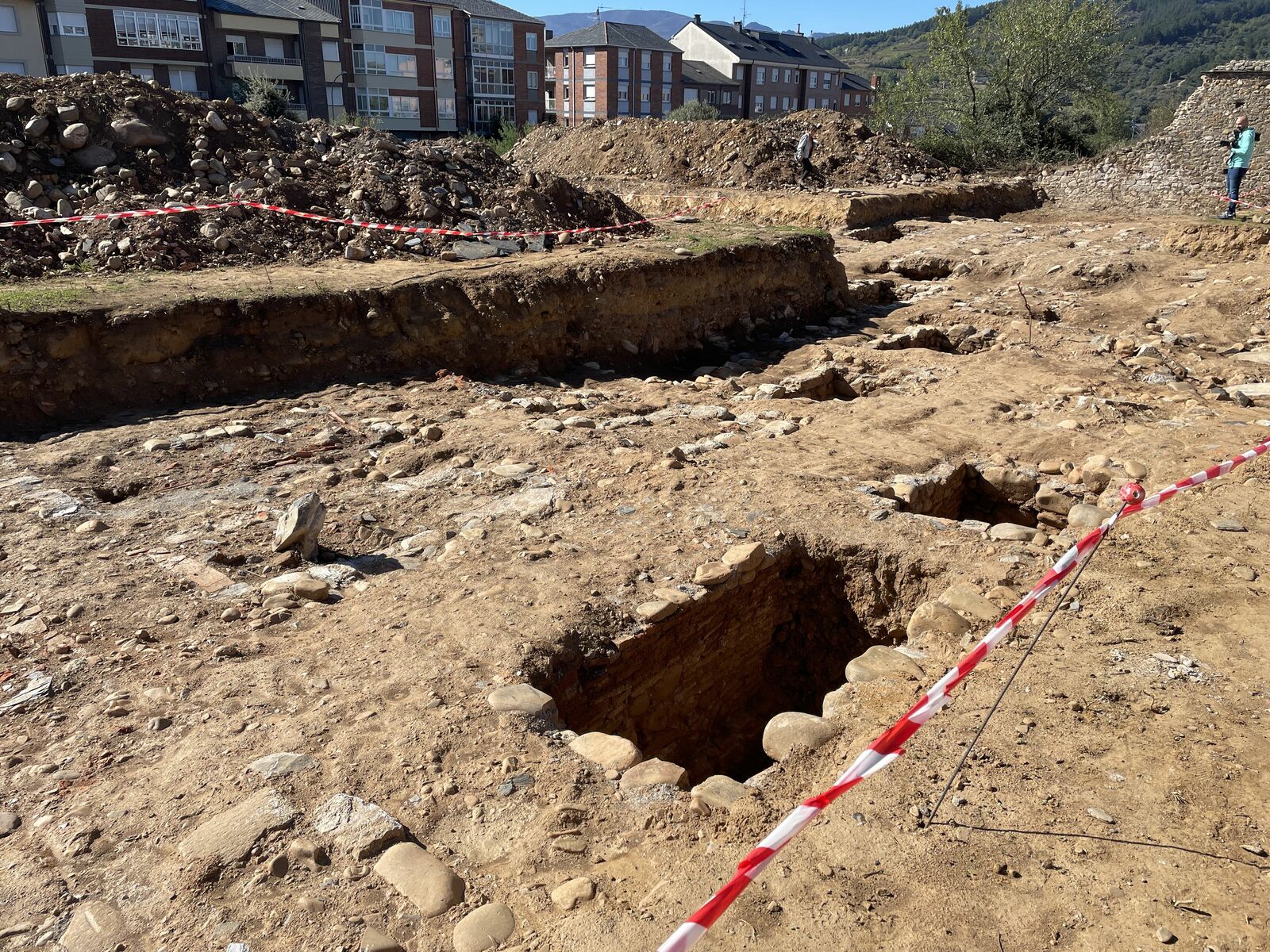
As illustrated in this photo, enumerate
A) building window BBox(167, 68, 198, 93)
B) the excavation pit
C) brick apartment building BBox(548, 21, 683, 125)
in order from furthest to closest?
brick apartment building BBox(548, 21, 683, 125), building window BBox(167, 68, 198, 93), the excavation pit

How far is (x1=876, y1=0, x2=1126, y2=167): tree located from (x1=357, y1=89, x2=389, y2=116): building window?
23.7 meters

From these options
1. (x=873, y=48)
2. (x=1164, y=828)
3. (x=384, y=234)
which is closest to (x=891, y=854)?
(x=1164, y=828)

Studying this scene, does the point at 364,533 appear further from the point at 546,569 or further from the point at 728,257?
the point at 728,257

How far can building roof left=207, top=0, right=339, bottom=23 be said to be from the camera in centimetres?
3262

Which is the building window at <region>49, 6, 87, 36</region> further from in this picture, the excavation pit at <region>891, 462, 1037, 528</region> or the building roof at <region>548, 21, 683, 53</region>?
the excavation pit at <region>891, 462, 1037, 528</region>

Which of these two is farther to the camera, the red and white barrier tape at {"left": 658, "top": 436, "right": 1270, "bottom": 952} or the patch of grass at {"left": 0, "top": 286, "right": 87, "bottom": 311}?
the patch of grass at {"left": 0, "top": 286, "right": 87, "bottom": 311}

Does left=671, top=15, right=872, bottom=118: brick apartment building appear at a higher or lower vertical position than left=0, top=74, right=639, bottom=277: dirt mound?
higher

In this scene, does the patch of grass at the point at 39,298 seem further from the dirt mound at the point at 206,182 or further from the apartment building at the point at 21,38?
the apartment building at the point at 21,38

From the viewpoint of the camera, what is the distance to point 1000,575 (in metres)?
4.24

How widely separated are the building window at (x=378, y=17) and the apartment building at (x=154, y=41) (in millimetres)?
6991

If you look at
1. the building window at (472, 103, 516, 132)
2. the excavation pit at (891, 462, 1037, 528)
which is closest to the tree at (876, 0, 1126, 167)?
the excavation pit at (891, 462, 1037, 528)

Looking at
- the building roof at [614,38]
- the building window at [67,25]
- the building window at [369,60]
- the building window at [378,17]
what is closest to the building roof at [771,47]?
the building roof at [614,38]

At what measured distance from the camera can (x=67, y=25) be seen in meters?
29.7

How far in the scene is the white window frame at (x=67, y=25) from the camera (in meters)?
29.4
